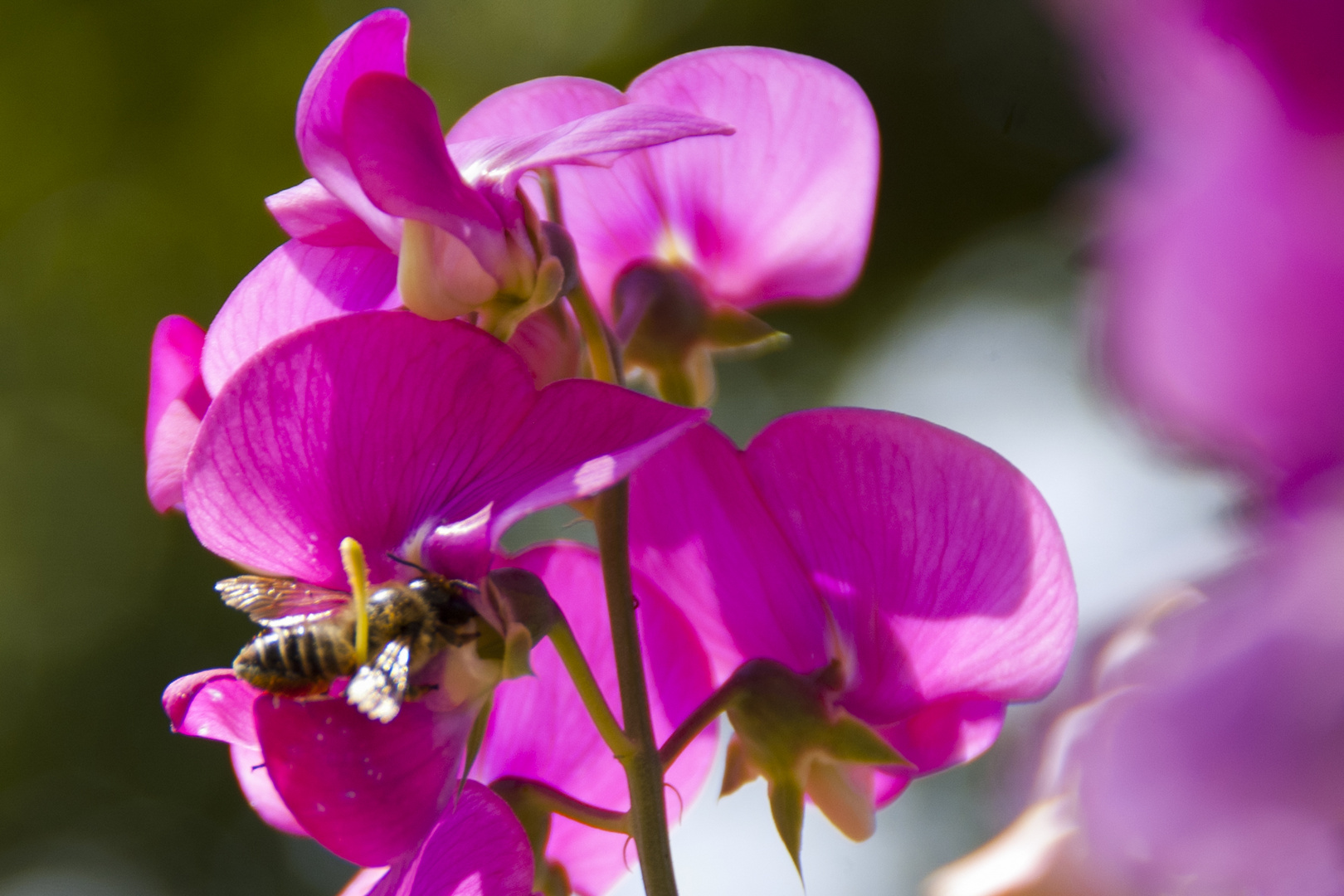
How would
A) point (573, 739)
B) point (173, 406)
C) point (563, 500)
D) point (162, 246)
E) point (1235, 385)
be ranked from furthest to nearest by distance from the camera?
1. point (162, 246)
2. point (573, 739)
3. point (173, 406)
4. point (563, 500)
5. point (1235, 385)

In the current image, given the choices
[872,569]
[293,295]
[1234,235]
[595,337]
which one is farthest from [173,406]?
[1234,235]

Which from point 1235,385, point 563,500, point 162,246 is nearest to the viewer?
point 1235,385

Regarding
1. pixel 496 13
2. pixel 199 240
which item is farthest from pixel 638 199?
pixel 496 13

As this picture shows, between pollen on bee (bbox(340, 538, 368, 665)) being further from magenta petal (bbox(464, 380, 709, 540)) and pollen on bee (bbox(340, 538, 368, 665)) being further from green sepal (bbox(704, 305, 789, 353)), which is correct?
green sepal (bbox(704, 305, 789, 353))

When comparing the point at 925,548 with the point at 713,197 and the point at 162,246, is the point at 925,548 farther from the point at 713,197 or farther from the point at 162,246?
the point at 162,246

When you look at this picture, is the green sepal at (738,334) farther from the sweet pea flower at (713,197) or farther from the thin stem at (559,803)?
the thin stem at (559,803)

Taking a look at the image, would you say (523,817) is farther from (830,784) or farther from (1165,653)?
(1165,653)

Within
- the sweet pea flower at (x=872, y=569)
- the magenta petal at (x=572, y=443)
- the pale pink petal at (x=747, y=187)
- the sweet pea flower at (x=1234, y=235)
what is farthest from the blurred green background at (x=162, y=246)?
the sweet pea flower at (x=1234, y=235)

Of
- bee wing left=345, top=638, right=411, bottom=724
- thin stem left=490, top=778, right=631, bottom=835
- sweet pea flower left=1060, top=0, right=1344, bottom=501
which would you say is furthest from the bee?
sweet pea flower left=1060, top=0, right=1344, bottom=501
